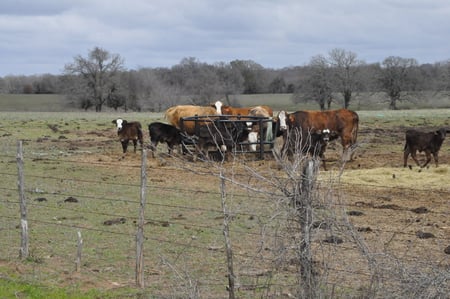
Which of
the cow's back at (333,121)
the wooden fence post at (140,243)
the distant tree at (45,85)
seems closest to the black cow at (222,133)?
the cow's back at (333,121)

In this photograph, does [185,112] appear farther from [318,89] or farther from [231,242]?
[318,89]

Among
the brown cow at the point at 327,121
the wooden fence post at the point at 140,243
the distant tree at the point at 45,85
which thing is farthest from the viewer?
the distant tree at the point at 45,85

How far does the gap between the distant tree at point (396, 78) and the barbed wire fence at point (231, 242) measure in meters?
80.8

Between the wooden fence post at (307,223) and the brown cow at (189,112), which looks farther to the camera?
the brown cow at (189,112)

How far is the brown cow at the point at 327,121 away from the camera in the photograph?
23109 millimetres

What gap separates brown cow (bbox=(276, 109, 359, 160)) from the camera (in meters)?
23.1

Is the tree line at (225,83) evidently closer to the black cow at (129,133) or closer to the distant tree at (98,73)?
the distant tree at (98,73)

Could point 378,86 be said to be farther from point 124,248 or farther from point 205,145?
point 124,248

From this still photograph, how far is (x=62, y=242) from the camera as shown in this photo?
1085 cm

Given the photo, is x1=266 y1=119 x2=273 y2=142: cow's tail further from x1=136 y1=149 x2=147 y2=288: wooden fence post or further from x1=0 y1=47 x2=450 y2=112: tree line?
x1=0 y1=47 x2=450 y2=112: tree line

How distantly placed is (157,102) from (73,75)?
47.1 ft

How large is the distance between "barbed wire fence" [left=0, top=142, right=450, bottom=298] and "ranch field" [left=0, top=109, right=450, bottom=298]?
0.06 ft

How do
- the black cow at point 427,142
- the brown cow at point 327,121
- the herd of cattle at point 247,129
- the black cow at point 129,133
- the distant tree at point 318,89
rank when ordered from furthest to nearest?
the distant tree at point 318,89 < the black cow at point 129,133 < the brown cow at point 327,121 < the herd of cattle at point 247,129 < the black cow at point 427,142

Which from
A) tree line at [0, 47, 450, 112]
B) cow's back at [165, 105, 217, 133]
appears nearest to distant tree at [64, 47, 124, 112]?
tree line at [0, 47, 450, 112]
